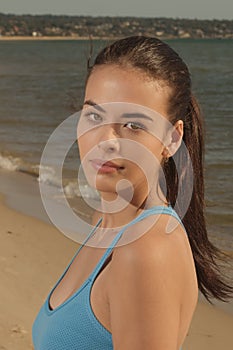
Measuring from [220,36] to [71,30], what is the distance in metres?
29.4

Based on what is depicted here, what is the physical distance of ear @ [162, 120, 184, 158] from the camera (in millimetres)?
1697

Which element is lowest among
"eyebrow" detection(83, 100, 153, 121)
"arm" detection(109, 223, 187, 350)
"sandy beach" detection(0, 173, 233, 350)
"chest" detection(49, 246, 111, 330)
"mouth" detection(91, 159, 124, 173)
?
"sandy beach" detection(0, 173, 233, 350)

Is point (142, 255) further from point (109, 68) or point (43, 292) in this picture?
point (43, 292)

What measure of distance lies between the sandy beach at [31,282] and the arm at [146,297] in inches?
123

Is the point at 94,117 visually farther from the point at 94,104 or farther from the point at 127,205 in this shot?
the point at 127,205

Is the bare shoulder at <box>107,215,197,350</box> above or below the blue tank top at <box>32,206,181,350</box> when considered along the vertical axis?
above

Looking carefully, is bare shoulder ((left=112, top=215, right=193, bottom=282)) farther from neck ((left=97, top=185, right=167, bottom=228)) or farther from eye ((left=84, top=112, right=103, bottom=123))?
eye ((left=84, top=112, right=103, bottom=123))

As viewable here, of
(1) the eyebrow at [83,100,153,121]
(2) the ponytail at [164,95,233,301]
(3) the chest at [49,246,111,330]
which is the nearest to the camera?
(3) the chest at [49,246,111,330]

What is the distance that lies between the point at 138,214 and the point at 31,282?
13.9 feet

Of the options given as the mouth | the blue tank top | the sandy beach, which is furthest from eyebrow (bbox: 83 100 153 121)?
the sandy beach

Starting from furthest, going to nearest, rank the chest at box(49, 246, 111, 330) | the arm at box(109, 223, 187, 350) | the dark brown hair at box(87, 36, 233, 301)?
the dark brown hair at box(87, 36, 233, 301) < the chest at box(49, 246, 111, 330) < the arm at box(109, 223, 187, 350)

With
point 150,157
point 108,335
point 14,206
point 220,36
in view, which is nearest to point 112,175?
point 150,157

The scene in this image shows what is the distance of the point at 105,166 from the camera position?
1571mm

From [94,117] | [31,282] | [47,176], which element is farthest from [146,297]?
[47,176]
